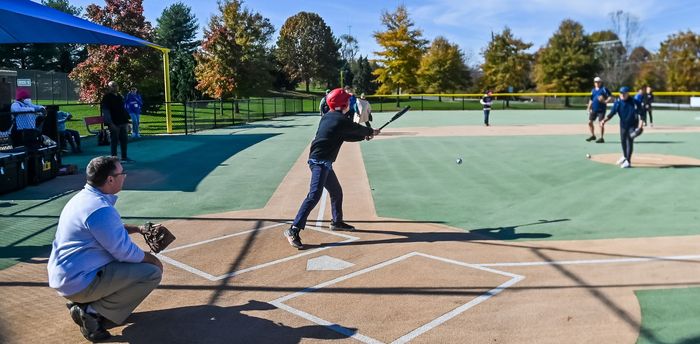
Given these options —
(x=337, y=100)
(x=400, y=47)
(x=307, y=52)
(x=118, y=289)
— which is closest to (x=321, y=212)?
(x=337, y=100)

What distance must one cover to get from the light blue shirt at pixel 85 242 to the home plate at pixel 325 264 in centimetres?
250

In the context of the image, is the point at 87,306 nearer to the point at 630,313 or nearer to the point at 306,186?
the point at 630,313

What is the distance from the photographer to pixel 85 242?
433 centimetres

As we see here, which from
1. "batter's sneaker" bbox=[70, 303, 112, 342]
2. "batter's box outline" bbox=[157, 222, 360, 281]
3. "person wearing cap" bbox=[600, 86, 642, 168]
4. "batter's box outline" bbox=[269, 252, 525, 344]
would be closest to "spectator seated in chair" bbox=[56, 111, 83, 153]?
"batter's box outline" bbox=[157, 222, 360, 281]

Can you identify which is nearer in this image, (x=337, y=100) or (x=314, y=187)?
(x=314, y=187)

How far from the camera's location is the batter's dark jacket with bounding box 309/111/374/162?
7.41m

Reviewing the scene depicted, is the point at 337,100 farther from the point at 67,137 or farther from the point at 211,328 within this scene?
the point at 67,137

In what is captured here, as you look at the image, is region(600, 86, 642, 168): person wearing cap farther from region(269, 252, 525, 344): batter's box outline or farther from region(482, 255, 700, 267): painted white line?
region(269, 252, 525, 344): batter's box outline

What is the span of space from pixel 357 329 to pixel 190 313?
1.56m

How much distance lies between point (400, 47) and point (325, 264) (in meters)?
54.8

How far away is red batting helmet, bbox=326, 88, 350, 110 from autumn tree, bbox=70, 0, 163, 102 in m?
22.5

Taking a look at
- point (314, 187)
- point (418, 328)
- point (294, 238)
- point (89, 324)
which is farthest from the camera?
point (314, 187)

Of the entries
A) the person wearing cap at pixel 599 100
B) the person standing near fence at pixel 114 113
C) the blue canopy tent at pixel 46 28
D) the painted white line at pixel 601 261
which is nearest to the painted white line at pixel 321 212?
the painted white line at pixel 601 261

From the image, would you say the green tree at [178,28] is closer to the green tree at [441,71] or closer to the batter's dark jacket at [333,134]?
the green tree at [441,71]
